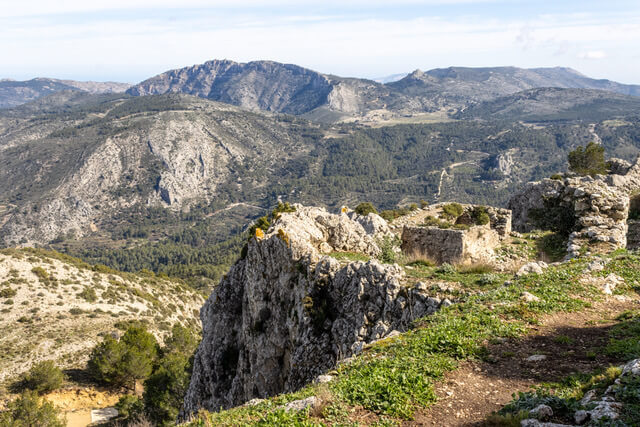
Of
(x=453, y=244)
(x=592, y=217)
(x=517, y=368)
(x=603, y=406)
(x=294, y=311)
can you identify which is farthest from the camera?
(x=592, y=217)

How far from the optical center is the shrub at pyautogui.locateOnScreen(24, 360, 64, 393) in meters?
37.5

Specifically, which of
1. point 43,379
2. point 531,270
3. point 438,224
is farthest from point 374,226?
point 43,379

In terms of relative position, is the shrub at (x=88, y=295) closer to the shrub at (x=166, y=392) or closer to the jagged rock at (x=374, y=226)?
the shrub at (x=166, y=392)

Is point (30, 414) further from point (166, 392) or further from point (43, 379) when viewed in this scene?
point (166, 392)

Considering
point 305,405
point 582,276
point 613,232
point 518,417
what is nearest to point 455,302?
point 582,276

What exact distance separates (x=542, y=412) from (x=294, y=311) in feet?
44.6

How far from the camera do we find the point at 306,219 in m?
24.2

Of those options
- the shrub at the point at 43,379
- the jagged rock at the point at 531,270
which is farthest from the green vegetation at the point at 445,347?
the shrub at the point at 43,379

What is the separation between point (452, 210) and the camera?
3828 centimetres

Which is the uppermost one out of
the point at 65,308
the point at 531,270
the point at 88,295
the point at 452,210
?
the point at 531,270

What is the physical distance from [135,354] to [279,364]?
3054 cm

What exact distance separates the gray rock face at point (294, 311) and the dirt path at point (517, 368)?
3.89 meters

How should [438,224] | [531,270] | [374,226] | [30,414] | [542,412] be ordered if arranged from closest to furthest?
1. [542,412]
2. [531,270]
3. [438,224]
4. [374,226]
5. [30,414]

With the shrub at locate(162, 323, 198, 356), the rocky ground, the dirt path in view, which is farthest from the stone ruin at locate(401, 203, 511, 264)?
the rocky ground
